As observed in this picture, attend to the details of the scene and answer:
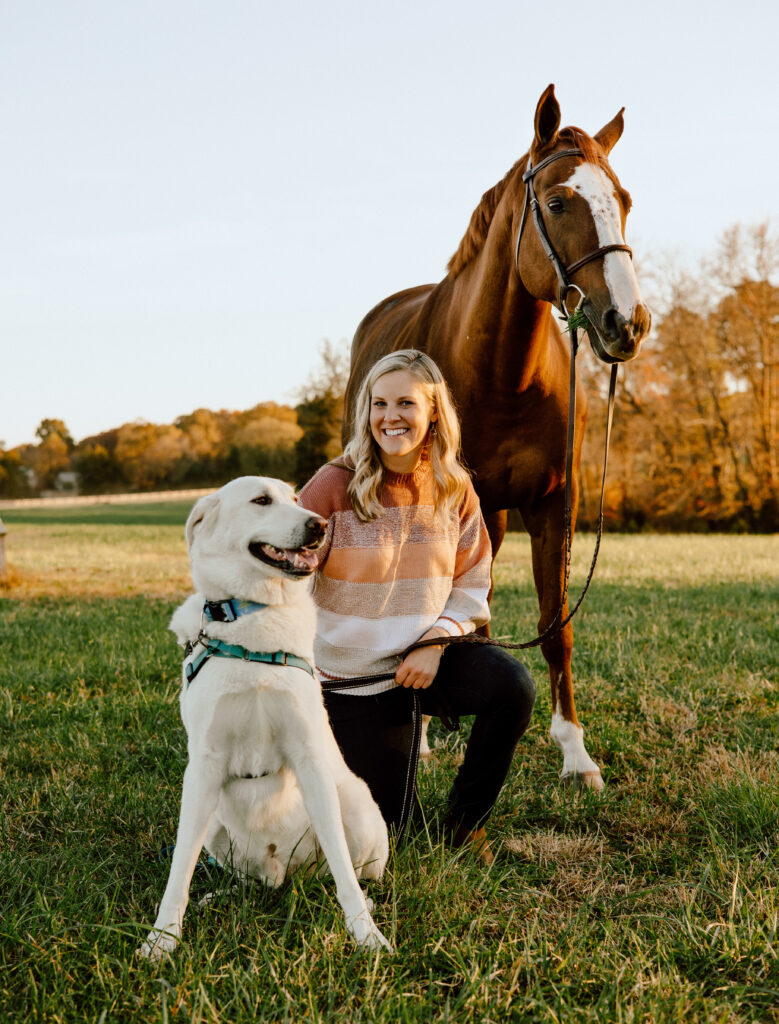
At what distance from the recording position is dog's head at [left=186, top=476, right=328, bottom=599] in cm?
242

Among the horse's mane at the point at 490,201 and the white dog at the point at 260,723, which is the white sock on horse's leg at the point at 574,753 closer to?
the white dog at the point at 260,723

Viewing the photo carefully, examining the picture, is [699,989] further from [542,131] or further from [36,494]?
[36,494]

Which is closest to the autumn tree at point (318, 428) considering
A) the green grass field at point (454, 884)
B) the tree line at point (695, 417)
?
the tree line at point (695, 417)

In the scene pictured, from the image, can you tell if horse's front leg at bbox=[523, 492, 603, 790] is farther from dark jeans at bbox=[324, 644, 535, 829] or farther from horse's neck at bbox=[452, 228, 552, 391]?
dark jeans at bbox=[324, 644, 535, 829]

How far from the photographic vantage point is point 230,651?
241 centimetres

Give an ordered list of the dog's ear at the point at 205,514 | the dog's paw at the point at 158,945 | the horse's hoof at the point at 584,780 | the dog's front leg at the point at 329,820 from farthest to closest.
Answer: the horse's hoof at the point at 584,780, the dog's ear at the point at 205,514, the dog's front leg at the point at 329,820, the dog's paw at the point at 158,945

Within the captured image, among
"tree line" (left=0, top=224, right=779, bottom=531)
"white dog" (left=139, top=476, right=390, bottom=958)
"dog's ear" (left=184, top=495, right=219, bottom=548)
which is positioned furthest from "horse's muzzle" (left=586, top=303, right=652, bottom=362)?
"tree line" (left=0, top=224, right=779, bottom=531)

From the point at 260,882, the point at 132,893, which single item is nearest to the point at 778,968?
the point at 260,882

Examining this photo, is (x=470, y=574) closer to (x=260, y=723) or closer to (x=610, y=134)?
(x=260, y=723)

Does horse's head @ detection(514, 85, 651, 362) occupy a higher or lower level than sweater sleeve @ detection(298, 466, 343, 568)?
higher

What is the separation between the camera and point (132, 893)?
8.36 feet

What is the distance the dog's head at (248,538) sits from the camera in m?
2.42

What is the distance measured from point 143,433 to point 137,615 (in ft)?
209

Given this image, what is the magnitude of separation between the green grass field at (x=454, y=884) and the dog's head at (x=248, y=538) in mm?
963
